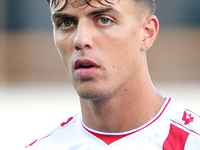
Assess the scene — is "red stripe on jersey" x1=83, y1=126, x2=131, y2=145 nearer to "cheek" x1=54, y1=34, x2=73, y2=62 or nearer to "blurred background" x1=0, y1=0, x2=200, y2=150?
"cheek" x1=54, y1=34, x2=73, y2=62

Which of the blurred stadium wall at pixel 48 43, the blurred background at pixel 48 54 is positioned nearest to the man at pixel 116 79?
the blurred background at pixel 48 54

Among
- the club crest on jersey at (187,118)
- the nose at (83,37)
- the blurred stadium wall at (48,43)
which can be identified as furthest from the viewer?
the blurred stadium wall at (48,43)

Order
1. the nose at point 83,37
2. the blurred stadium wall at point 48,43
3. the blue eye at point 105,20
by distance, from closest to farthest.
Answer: the nose at point 83,37
the blue eye at point 105,20
the blurred stadium wall at point 48,43

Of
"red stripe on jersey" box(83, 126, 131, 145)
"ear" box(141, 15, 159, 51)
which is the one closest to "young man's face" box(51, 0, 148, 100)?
"ear" box(141, 15, 159, 51)

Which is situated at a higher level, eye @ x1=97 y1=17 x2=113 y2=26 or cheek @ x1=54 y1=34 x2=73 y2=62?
eye @ x1=97 y1=17 x2=113 y2=26

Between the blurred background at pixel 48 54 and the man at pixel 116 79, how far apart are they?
284 inches

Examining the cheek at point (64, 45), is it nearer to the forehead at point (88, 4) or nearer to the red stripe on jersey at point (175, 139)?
the forehead at point (88, 4)

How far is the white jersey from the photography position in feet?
9.04

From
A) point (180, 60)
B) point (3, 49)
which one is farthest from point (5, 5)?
point (180, 60)

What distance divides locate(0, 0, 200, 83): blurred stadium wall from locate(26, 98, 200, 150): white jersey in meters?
9.05

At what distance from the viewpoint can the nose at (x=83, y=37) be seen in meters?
2.66

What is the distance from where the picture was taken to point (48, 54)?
13570 millimetres

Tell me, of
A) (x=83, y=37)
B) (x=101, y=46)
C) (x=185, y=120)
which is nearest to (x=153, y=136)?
(x=185, y=120)

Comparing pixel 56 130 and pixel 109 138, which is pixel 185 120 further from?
pixel 56 130
